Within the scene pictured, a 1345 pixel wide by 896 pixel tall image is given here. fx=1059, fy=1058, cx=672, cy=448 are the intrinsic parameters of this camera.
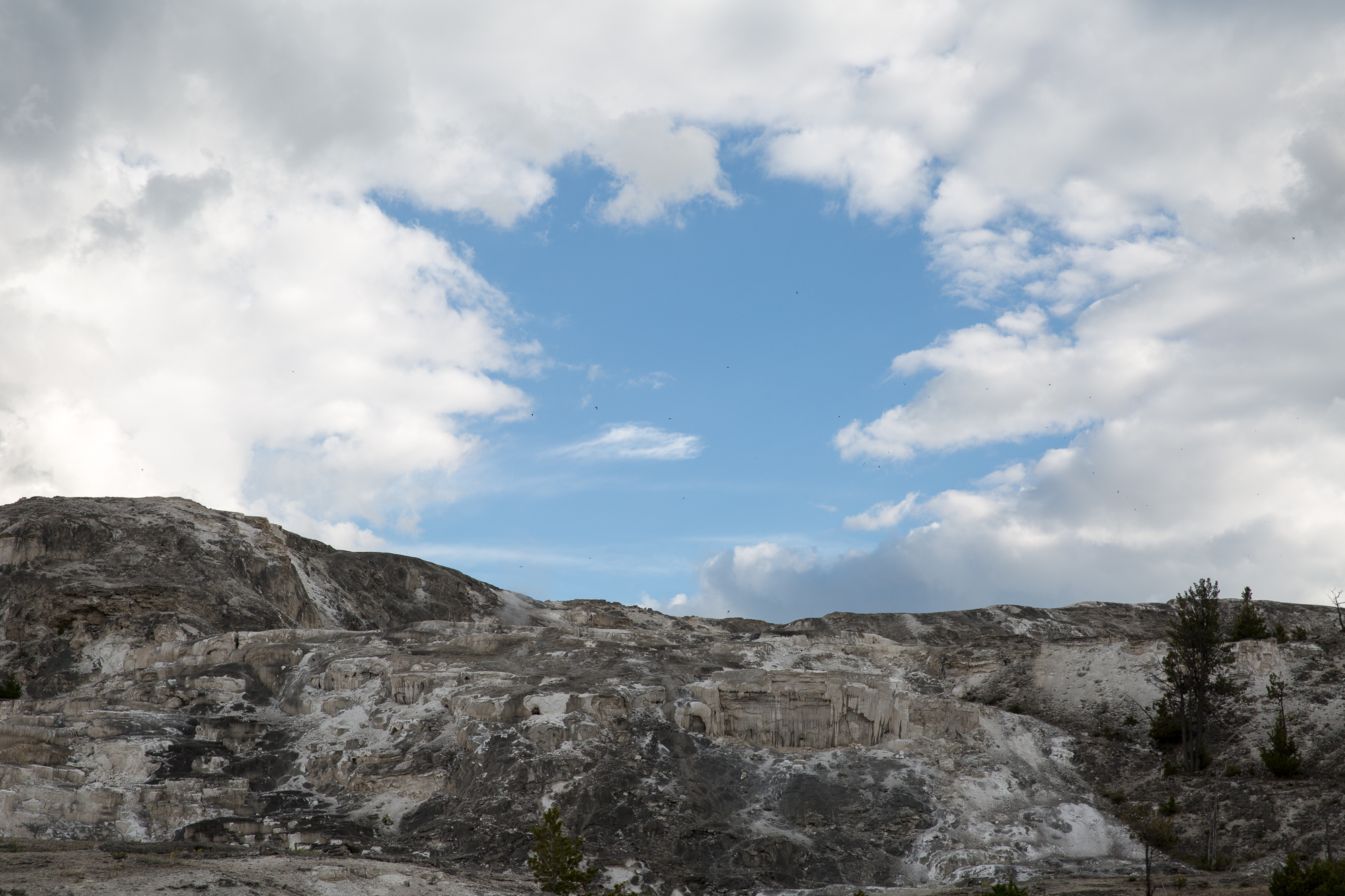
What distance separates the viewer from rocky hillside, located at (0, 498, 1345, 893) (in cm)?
4700

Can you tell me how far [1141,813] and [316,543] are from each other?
78085 millimetres

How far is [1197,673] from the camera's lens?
58000 mm

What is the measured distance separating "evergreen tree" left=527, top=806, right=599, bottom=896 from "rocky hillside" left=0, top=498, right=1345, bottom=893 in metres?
4.97

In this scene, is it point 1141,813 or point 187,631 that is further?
point 187,631

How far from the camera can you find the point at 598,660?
63.5 meters

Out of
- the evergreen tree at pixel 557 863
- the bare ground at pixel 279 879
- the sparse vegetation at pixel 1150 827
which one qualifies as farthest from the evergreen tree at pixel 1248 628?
the evergreen tree at pixel 557 863

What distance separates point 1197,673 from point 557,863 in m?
38.0

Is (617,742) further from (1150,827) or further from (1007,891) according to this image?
(1150,827)


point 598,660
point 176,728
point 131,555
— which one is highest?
point 131,555

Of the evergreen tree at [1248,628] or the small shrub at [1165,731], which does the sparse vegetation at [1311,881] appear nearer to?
the small shrub at [1165,731]

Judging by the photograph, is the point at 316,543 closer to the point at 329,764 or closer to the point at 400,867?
the point at 329,764

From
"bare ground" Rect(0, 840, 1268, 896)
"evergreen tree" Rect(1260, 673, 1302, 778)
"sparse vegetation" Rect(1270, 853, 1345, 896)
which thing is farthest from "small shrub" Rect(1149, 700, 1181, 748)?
"sparse vegetation" Rect(1270, 853, 1345, 896)

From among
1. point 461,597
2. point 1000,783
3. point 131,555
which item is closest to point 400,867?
point 1000,783

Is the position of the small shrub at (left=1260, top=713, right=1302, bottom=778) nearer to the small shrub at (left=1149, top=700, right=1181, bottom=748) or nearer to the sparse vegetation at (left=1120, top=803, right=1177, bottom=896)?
the small shrub at (left=1149, top=700, right=1181, bottom=748)
